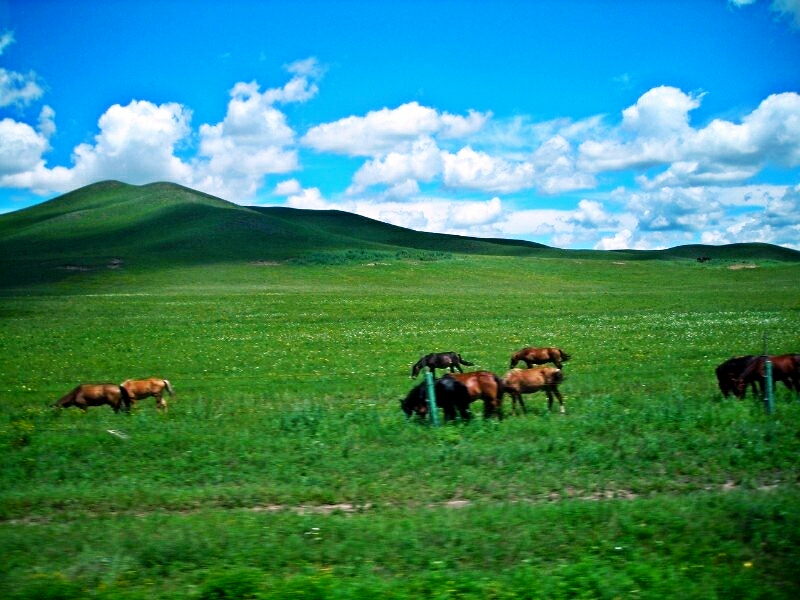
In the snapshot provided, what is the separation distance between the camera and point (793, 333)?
34.2 m

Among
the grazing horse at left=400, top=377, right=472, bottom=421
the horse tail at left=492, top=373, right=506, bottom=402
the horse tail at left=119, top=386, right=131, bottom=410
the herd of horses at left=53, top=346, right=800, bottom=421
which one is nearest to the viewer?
the grazing horse at left=400, top=377, right=472, bottom=421

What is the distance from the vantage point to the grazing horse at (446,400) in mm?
15523

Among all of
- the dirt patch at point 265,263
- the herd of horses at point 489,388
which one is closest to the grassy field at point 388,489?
the herd of horses at point 489,388

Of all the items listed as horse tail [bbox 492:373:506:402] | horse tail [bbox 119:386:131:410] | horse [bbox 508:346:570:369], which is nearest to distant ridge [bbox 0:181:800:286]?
horse [bbox 508:346:570:369]

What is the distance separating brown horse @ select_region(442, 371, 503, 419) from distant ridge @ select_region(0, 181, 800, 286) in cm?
8821

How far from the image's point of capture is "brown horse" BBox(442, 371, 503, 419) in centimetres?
1564

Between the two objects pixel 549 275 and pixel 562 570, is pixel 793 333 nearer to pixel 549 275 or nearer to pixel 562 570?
pixel 562 570

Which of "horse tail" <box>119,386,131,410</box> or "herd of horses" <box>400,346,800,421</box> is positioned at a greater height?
"herd of horses" <box>400,346,800,421</box>

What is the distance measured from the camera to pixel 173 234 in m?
124

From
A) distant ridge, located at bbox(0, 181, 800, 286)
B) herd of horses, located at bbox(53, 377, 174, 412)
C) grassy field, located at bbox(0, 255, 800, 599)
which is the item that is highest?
distant ridge, located at bbox(0, 181, 800, 286)

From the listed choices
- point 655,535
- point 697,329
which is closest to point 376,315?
point 697,329

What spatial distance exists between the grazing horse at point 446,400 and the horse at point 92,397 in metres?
8.06

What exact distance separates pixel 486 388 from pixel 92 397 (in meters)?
10.3

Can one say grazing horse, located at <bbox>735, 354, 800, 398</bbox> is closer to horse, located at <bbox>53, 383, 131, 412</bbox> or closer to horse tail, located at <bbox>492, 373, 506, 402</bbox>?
horse tail, located at <bbox>492, 373, 506, 402</bbox>
